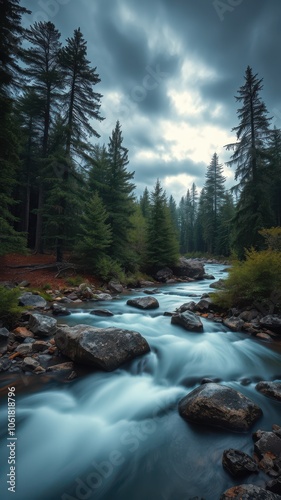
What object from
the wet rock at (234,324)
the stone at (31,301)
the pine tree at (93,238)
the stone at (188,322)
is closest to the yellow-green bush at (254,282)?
the wet rock at (234,324)

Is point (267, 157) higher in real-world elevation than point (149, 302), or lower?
higher

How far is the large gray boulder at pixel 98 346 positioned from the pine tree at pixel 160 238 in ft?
53.9

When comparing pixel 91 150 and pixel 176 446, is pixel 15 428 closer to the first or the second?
pixel 176 446

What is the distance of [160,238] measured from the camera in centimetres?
2173

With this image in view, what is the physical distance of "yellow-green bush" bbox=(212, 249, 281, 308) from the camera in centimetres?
783

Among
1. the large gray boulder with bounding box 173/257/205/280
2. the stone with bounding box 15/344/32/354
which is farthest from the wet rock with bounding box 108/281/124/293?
the large gray boulder with bounding box 173/257/205/280

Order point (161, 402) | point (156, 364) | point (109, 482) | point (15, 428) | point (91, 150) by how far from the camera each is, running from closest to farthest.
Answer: point (109, 482), point (15, 428), point (161, 402), point (156, 364), point (91, 150)

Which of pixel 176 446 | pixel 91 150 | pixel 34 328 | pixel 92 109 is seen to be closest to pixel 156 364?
pixel 176 446

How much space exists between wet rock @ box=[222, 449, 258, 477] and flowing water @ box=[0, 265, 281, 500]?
0.07m

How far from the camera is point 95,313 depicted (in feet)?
28.2

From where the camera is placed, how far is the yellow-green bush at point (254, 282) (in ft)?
25.7

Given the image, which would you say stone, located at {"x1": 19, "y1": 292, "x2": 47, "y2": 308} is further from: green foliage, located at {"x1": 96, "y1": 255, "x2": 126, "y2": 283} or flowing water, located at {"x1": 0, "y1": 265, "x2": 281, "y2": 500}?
green foliage, located at {"x1": 96, "y1": 255, "x2": 126, "y2": 283}

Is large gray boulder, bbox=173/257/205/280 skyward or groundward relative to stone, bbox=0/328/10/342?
skyward

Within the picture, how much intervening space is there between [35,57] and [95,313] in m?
20.1
